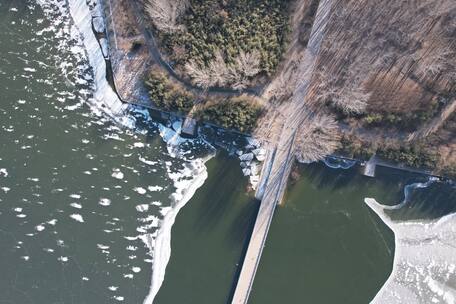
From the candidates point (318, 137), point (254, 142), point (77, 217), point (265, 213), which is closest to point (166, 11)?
point (254, 142)

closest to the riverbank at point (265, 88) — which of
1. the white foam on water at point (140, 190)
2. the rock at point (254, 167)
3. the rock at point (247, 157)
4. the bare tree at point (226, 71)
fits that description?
the bare tree at point (226, 71)

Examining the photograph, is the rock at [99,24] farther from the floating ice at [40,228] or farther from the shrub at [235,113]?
the floating ice at [40,228]

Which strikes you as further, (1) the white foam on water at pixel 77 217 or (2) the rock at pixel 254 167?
(1) the white foam on water at pixel 77 217

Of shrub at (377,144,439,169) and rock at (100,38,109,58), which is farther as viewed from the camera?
rock at (100,38,109,58)

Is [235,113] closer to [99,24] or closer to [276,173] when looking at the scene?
[276,173]

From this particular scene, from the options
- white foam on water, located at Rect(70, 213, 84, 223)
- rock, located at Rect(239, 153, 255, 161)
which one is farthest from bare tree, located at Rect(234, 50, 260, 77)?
white foam on water, located at Rect(70, 213, 84, 223)

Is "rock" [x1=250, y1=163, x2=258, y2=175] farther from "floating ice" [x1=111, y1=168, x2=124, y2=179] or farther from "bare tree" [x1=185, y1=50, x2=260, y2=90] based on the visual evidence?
"floating ice" [x1=111, y1=168, x2=124, y2=179]

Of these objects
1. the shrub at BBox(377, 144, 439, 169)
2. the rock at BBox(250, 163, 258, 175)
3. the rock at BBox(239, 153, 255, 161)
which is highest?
the shrub at BBox(377, 144, 439, 169)
